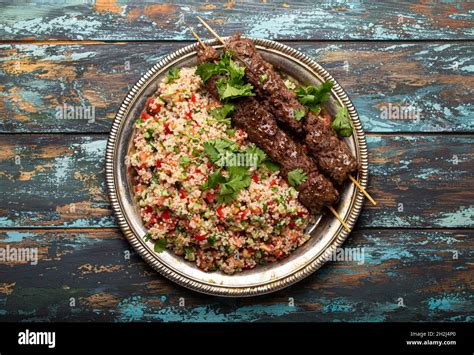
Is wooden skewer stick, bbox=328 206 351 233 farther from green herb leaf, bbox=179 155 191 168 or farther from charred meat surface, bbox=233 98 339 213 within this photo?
green herb leaf, bbox=179 155 191 168

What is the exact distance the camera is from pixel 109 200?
4078 mm

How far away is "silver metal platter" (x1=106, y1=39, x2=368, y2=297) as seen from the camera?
12.8 feet

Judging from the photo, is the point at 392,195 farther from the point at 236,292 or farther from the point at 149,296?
the point at 149,296

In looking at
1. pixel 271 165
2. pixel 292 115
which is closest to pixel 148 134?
pixel 271 165

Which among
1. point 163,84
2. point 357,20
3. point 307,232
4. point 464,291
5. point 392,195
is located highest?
point 357,20

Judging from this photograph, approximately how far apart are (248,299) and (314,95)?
5.82ft

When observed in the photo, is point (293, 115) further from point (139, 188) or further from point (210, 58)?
point (139, 188)

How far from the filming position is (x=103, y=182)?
4168 millimetres

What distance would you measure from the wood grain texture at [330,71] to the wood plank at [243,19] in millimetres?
96

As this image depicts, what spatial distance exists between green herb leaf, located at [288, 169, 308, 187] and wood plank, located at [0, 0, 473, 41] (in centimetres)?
122

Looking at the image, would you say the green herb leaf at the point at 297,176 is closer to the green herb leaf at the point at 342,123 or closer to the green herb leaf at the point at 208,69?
the green herb leaf at the point at 342,123

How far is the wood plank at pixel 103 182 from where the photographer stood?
164 inches
